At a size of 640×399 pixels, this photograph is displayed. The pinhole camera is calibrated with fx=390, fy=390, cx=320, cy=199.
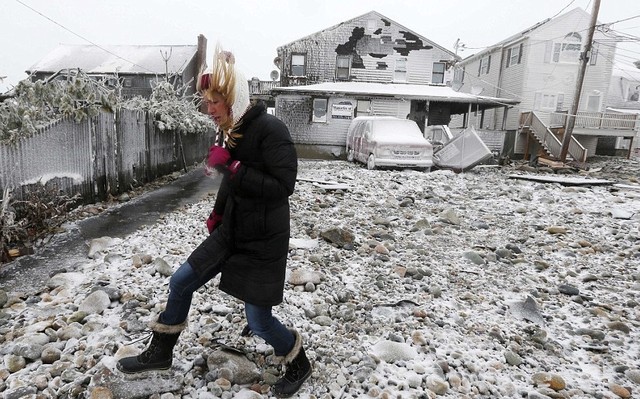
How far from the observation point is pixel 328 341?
306 centimetres

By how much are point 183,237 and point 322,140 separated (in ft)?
54.3

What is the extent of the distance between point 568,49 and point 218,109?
28052mm

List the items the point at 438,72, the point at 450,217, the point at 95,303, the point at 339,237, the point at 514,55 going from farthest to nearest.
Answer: the point at 514,55 → the point at 438,72 → the point at 450,217 → the point at 339,237 → the point at 95,303

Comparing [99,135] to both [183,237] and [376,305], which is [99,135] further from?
[376,305]

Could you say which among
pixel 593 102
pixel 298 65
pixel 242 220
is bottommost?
pixel 242 220

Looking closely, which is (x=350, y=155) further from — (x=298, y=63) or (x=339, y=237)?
(x=339, y=237)

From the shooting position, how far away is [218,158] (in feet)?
6.59

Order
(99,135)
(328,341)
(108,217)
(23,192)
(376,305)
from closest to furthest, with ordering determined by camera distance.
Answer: (328,341)
(376,305)
(23,192)
(108,217)
(99,135)

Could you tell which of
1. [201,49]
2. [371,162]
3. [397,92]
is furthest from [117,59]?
[371,162]

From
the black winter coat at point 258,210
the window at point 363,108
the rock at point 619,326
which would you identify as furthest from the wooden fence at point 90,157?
the window at point 363,108

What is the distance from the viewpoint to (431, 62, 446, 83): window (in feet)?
77.6

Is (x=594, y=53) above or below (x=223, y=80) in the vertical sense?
above

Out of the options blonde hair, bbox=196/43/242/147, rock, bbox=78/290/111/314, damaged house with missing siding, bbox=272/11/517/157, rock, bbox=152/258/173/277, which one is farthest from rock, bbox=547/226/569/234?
damaged house with missing siding, bbox=272/11/517/157

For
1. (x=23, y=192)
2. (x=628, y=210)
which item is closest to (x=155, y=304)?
(x=23, y=192)
